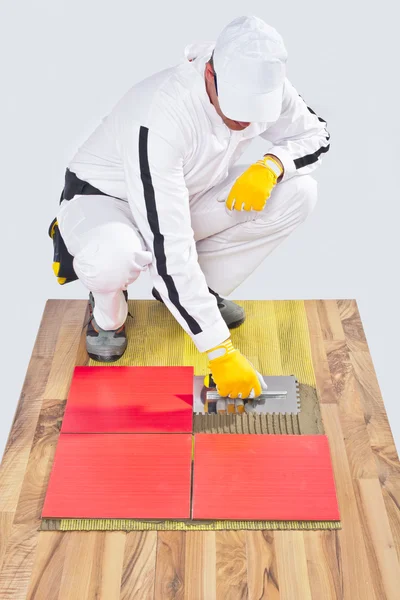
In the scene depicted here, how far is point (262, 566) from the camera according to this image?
2.75 meters

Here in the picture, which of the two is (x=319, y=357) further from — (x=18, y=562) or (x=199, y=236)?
(x=18, y=562)

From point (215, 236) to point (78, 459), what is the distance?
3.57 feet

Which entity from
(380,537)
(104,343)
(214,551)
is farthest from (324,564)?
(104,343)

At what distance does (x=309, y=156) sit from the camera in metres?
3.64

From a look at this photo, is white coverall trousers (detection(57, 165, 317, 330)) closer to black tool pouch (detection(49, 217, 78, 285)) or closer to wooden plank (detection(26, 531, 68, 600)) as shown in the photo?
black tool pouch (detection(49, 217, 78, 285))

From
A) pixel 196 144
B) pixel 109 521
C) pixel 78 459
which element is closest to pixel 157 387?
pixel 78 459

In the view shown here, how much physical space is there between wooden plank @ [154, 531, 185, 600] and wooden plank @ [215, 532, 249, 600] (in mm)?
108

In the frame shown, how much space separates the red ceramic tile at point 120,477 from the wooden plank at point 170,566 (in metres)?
0.08

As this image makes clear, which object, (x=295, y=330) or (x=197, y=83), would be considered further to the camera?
(x=295, y=330)

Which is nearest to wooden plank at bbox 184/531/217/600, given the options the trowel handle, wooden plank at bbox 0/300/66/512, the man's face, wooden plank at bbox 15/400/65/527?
wooden plank at bbox 15/400/65/527

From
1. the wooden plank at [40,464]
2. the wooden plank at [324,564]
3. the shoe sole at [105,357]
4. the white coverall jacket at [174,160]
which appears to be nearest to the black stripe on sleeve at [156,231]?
the white coverall jacket at [174,160]

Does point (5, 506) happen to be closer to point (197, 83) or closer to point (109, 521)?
point (109, 521)

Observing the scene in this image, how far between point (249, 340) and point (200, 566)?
1194mm

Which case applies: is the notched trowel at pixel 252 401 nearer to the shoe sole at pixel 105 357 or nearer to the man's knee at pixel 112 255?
the shoe sole at pixel 105 357
